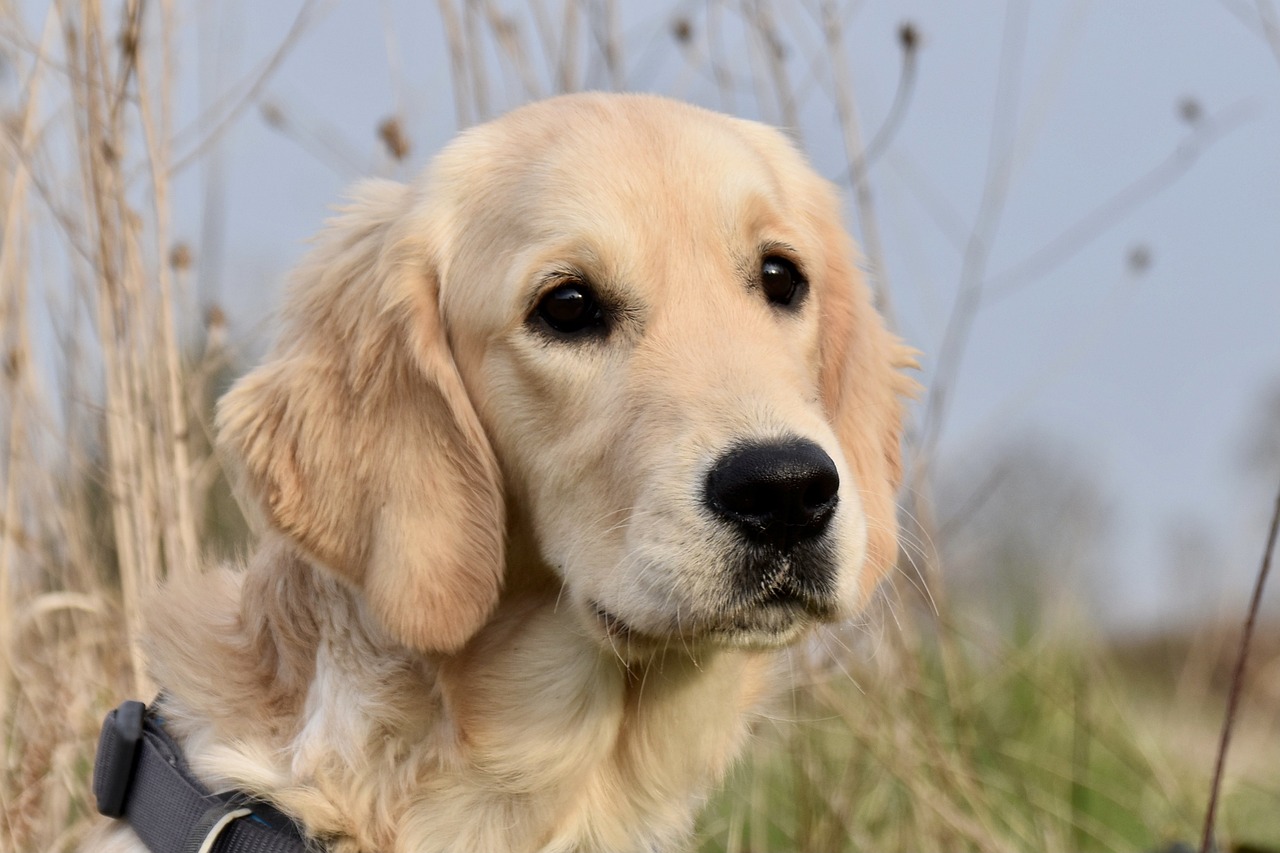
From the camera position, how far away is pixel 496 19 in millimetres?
4223

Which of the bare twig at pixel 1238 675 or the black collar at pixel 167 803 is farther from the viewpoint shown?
the bare twig at pixel 1238 675

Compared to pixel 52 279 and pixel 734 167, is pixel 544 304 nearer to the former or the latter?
pixel 734 167

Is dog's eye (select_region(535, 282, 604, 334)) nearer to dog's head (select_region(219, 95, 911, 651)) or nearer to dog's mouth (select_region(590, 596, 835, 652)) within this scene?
dog's head (select_region(219, 95, 911, 651))

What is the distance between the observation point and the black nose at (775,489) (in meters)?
2.12

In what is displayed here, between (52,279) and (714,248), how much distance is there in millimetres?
2920

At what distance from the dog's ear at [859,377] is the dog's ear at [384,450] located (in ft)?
2.89

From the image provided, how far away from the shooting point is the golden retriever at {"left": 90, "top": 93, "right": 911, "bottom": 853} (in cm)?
226

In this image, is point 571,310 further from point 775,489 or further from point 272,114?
point 272,114

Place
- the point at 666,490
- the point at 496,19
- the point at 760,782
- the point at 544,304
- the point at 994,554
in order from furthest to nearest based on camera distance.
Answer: the point at 994,554 < the point at 760,782 < the point at 496,19 < the point at 544,304 < the point at 666,490

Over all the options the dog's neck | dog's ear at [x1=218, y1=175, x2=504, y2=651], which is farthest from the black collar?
dog's ear at [x1=218, y1=175, x2=504, y2=651]

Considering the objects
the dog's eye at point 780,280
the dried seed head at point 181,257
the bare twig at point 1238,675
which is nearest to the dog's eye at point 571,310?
the dog's eye at point 780,280

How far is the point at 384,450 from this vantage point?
252cm

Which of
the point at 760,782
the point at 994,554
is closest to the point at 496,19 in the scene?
the point at 760,782

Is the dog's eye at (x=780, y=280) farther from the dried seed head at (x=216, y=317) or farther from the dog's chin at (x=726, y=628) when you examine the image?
the dried seed head at (x=216, y=317)
